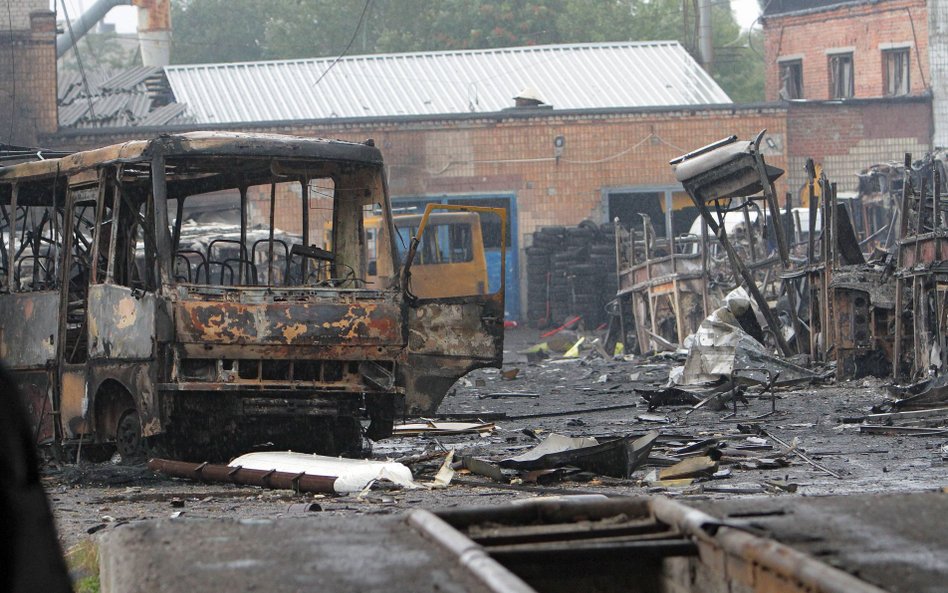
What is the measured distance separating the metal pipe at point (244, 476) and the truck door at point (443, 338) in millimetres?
1516

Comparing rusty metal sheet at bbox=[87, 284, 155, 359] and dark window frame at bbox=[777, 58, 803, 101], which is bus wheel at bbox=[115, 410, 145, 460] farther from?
dark window frame at bbox=[777, 58, 803, 101]

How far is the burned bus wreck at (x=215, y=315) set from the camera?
10.2 m

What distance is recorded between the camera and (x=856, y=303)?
17.2 meters

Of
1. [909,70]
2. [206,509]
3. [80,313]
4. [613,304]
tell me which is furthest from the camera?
[909,70]

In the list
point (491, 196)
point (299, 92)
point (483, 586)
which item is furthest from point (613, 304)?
point (483, 586)

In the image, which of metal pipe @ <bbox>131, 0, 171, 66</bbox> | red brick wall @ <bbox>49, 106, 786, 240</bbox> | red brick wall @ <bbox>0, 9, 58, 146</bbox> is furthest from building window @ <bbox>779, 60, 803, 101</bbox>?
red brick wall @ <bbox>0, 9, 58, 146</bbox>

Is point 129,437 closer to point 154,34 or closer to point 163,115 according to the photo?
point 163,115

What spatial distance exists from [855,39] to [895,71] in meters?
1.81

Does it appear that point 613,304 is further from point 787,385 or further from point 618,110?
point 787,385

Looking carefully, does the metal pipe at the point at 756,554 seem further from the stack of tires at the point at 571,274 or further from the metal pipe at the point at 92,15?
the metal pipe at the point at 92,15

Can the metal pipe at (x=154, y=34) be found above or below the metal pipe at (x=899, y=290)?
above

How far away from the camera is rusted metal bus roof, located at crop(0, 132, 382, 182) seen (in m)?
10.5

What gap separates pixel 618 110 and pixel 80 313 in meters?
25.3

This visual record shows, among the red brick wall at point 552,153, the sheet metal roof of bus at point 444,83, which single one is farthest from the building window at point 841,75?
the red brick wall at point 552,153
